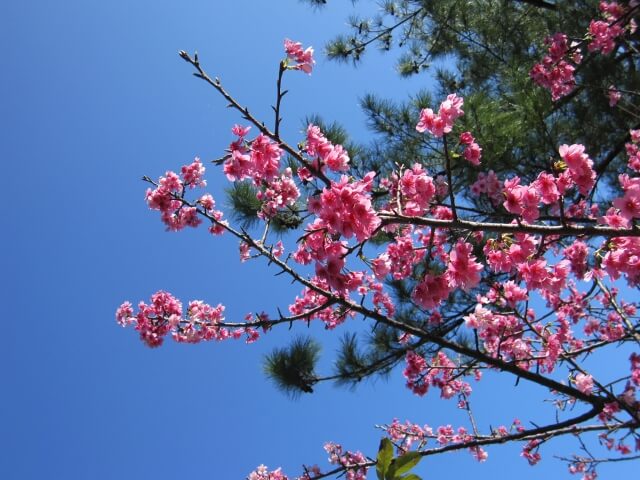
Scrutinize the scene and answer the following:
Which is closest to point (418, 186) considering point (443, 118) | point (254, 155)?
point (443, 118)

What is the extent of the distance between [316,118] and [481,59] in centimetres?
238

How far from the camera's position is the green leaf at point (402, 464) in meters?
0.99

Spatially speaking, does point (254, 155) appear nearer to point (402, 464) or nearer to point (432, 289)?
point (432, 289)

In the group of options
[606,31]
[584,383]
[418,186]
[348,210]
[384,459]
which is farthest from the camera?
[606,31]

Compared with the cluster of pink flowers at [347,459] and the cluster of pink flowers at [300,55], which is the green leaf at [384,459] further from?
the cluster of pink flowers at [347,459]

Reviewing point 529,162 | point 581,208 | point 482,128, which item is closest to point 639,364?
point 581,208

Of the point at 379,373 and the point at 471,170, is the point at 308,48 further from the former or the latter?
the point at 379,373

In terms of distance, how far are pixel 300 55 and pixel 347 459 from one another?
390 cm

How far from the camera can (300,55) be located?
221 cm

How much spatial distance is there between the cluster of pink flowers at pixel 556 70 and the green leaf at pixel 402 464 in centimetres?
399

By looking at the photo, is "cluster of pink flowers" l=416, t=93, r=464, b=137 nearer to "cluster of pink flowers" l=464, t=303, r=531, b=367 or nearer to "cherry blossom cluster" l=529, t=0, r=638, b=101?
"cluster of pink flowers" l=464, t=303, r=531, b=367

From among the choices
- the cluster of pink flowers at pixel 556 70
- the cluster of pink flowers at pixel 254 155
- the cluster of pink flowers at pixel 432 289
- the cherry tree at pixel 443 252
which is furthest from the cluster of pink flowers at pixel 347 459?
the cluster of pink flowers at pixel 556 70

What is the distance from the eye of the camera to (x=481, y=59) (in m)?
5.35

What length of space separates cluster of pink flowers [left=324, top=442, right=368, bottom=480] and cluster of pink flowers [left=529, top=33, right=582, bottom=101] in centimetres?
381
